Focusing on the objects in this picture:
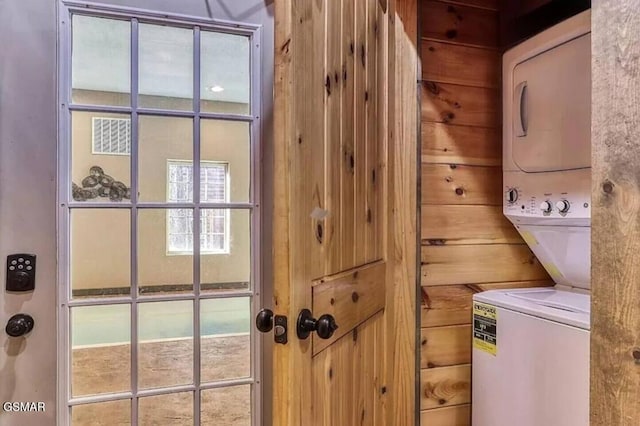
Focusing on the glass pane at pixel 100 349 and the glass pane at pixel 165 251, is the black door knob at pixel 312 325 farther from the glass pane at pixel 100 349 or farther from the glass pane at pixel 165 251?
the glass pane at pixel 100 349

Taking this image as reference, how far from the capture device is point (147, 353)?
5.46 feet

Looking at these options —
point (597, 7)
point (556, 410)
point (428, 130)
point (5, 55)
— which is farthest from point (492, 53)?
point (5, 55)

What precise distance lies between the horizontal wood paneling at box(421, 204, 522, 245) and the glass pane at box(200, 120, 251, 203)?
742 mm

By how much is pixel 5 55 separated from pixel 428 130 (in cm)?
155

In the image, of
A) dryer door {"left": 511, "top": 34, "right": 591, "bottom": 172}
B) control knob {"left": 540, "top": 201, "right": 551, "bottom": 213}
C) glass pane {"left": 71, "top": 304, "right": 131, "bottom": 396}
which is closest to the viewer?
dryer door {"left": 511, "top": 34, "right": 591, "bottom": 172}

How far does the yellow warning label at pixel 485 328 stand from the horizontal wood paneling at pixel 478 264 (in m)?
0.14

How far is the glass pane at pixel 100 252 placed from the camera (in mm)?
1582

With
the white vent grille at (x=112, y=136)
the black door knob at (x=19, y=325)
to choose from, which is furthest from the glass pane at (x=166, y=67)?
the black door knob at (x=19, y=325)

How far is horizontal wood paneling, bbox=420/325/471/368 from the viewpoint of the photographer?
1693 mm

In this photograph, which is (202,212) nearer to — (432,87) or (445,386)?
(432,87)

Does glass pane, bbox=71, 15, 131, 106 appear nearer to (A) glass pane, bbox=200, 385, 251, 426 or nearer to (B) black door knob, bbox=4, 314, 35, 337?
(B) black door knob, bbox=4, 314, 35, 337

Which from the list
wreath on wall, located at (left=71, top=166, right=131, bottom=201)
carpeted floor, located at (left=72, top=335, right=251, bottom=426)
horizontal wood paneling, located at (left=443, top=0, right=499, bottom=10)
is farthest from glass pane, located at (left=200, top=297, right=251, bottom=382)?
horizontal wood paneling, located at (left=443, top=0, right=499, bottom=10)

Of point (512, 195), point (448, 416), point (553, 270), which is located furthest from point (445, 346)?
point (512, 195)

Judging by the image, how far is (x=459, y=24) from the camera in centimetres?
174
